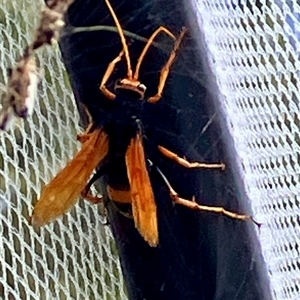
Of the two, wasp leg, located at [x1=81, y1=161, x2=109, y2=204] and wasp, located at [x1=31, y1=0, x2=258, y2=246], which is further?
wasp leg, located at [x1=81, y1=161, x2=109, y2=204]

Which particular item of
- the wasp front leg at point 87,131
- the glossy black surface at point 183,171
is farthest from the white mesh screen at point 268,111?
the wasp front leg at point 87,131

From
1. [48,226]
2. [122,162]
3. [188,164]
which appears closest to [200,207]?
[188,164]

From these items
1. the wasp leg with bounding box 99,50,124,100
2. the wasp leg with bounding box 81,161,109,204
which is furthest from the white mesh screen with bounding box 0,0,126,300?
the wasp leg with bounding box 99,50,124,100

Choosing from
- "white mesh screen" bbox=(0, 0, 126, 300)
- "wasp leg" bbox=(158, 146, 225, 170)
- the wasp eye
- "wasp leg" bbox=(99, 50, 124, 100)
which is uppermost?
"wasp leg" bbox=(99, 50, 124, 100)

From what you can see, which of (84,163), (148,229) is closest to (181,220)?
(148,229)

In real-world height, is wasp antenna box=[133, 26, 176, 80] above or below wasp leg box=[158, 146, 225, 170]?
above

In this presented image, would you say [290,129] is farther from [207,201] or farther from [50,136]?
[50,136]

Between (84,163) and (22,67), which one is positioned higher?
(22,67)

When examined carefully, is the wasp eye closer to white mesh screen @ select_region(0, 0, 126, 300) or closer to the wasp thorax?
the wasp thorax

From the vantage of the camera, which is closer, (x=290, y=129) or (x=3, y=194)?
(x=290, y=129)
